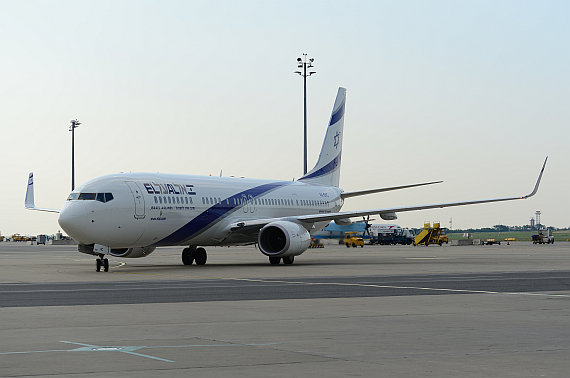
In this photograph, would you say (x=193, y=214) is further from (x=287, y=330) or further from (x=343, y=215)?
(x=287, y=330)

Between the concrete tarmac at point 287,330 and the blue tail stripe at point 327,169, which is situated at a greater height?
the blue tail stripe at point 327,169

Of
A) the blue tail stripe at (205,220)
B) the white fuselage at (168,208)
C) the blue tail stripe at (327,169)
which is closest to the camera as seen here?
the white fuselage at (168,208)

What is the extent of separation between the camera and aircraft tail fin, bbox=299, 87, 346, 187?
46.8 metres

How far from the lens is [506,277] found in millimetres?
25609

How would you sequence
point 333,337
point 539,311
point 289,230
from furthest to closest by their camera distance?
point 289,230 < point 539,311 < point 333,337

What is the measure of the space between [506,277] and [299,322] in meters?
14.1

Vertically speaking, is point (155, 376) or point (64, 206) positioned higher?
point (64, 206)

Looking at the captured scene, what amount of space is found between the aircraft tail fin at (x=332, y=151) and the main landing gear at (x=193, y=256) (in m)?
→ 10.4

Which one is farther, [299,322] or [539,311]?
[539,311]

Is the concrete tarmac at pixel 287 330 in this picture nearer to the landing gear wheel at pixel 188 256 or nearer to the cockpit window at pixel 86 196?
the cockpit window at pixel 86 196

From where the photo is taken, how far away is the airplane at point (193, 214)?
3117cm

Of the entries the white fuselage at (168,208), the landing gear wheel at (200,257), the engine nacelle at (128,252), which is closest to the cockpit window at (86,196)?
the white fuselage at (168,208)

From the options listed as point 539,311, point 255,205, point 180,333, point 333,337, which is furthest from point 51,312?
point 255,205

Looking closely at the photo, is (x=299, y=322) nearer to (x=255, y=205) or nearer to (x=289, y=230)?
(x=289, y=230)
